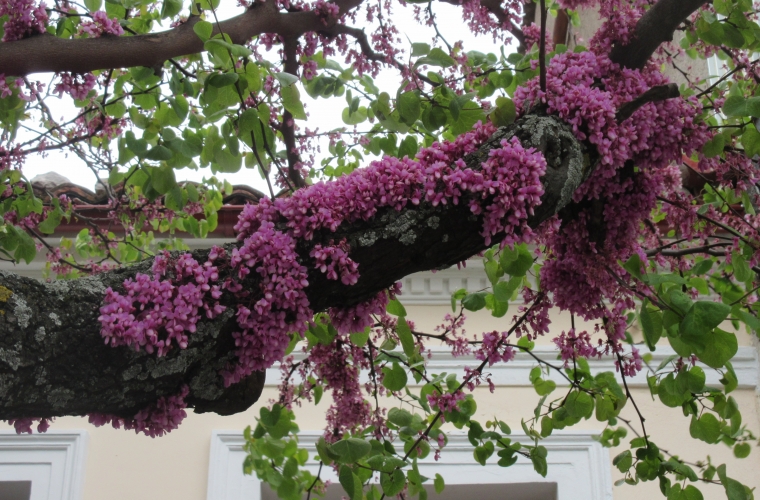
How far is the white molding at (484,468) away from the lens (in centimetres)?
438

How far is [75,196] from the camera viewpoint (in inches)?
201

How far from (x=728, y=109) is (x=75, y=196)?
4197 mm

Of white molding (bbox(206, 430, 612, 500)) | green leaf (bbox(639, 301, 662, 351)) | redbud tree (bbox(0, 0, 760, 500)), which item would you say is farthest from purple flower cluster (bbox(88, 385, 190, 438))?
white molding (bbox(206, 430, 612, 500))

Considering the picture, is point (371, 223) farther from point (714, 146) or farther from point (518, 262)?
point (714, 146)

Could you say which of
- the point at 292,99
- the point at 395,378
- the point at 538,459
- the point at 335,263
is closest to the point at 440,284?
the point at 395,378

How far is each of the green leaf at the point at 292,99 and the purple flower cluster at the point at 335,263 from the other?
802 millimetres

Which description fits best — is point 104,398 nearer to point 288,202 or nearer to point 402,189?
point 288,202

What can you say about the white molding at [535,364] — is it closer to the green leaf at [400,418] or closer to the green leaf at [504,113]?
the green leaf at [400,418]

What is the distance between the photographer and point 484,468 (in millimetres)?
4445

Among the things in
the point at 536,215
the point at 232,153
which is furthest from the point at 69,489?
the point at 536,215

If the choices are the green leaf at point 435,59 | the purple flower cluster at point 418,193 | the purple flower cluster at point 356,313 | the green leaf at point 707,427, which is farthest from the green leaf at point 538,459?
the green leaf at point 435,59

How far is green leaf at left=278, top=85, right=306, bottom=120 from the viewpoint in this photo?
2471 mm

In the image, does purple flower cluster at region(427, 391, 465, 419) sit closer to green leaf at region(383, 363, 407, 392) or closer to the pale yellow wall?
green leaf at region(383, 363, 407, 392)

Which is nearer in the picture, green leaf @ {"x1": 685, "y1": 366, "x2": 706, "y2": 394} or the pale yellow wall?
green leaf @ {"x1": 685, "y1": 366, "x2": 706, "y2": 394}
